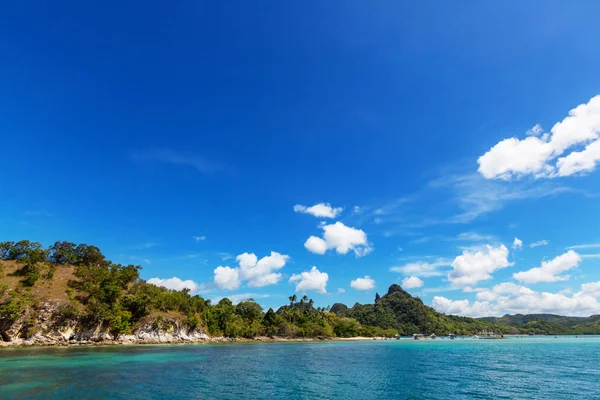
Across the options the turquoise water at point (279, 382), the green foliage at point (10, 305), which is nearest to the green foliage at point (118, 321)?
the green foliage at point (10, 305)

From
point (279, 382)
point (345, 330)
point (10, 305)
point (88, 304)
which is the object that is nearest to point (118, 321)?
point (88, 304)

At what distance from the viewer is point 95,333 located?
314ft

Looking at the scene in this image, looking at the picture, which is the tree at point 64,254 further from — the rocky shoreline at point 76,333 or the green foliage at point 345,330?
the green foliage at point 345,330

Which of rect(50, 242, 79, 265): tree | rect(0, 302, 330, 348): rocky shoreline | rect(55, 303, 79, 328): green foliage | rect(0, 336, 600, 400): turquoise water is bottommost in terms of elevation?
rect(0, 336, 600, 400): turquoise water

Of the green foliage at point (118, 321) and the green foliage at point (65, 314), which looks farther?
the green foliage at point (118, 321)

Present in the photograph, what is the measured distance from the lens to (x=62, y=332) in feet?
295

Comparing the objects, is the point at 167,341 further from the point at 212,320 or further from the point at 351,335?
the point at 351,335

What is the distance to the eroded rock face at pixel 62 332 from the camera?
82375mm

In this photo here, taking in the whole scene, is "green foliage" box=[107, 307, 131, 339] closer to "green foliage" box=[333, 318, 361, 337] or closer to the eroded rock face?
the eroded rock face

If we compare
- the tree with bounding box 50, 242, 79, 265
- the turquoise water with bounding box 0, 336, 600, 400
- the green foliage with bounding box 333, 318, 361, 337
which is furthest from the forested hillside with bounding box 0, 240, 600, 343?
the green foliage with bounding box 333, 318, 361, 337

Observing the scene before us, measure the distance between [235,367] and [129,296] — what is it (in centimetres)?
7613

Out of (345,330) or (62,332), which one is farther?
(345,330)

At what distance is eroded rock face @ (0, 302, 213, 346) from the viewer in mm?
82375

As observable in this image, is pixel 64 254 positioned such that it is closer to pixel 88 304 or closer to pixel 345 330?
pixel 88 304
